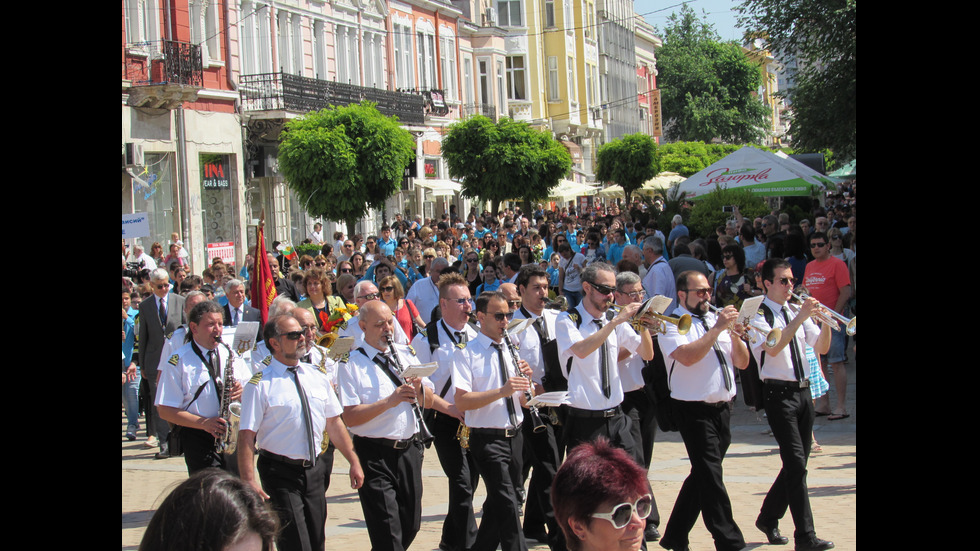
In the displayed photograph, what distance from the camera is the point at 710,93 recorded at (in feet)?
264

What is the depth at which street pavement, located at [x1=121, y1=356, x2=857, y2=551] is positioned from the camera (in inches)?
320

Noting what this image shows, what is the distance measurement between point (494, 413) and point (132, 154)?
1938 cm

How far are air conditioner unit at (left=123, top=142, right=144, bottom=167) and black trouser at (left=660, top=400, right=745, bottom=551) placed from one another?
19.6 metres

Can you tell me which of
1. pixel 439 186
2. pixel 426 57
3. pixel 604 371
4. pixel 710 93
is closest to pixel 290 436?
pixel 604 371

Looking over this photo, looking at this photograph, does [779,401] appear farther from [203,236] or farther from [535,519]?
[203,236]

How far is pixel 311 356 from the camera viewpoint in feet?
26.1

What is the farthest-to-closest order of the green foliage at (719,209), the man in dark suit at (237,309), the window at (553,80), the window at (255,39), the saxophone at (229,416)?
the window at (553,80), the window at (255,39), the green foliage at (719,209), the man in dark suit at (237,309), the saxophone at (229,416)

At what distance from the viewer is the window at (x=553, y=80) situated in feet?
187

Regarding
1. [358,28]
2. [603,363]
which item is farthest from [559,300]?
[358,28]

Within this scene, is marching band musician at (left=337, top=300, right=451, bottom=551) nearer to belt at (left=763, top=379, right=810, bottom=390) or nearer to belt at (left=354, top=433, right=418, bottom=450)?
belt at (left=354, top=433, right=418, bottom=450)

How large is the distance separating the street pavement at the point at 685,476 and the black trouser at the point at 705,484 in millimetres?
552

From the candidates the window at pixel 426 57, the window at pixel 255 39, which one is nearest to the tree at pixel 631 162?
the window at pixel 426 57

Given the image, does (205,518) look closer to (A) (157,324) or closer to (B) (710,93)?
(A) (157,324)

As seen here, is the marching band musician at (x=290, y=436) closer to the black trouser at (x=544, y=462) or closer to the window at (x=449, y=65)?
the black trouser at (x=544, y=462)
